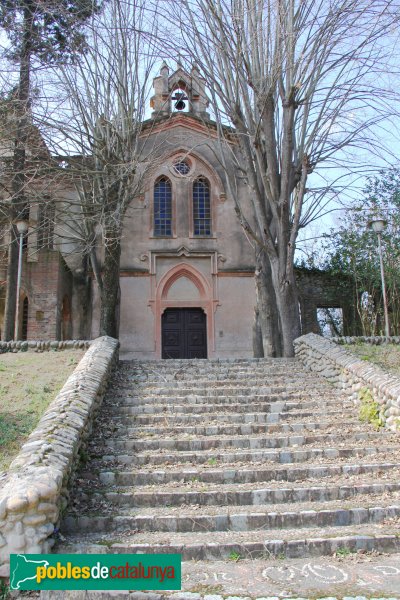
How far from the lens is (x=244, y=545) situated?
505 centimetres

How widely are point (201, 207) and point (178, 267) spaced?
252 centimetres

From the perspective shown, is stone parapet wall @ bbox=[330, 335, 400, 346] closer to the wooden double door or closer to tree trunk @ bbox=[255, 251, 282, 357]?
tree trunk @ bbox=[255, 251, 282, 357]

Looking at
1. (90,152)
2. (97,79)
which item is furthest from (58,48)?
(90,152)

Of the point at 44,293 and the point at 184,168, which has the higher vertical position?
the point at 184,168

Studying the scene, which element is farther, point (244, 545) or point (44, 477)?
point (44, 477)

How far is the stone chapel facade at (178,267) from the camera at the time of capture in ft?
66.4

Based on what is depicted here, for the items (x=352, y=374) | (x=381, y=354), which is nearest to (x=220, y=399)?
(x=352, y=374)

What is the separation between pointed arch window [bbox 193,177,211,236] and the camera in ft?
69.9

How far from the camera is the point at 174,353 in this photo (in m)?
20.3

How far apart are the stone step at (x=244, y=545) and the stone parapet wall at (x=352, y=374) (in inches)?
→ 112

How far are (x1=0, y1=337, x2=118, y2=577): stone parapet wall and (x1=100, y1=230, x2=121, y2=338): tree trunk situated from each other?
662 centimetres

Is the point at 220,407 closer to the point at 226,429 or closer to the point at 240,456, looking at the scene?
the point at 226,429

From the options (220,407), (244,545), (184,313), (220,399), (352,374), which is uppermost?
(184,313)

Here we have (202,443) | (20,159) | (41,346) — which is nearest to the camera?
(202,443)
